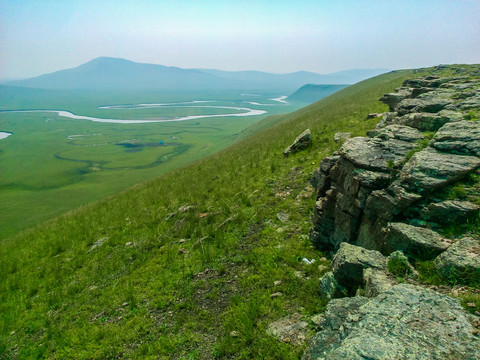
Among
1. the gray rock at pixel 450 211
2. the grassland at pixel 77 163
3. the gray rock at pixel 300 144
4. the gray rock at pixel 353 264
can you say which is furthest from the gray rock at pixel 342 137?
the grassland at pixel 77 163

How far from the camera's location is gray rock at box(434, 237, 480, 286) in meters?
4.96

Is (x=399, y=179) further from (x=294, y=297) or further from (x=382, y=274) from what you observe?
(x=294, y=297)

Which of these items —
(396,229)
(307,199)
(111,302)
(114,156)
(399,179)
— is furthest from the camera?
(114,156)

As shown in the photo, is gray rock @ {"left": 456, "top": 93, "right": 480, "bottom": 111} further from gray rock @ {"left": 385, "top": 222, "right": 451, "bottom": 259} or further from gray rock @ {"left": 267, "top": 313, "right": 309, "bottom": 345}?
gray rock @ {"left": 267, "top": 313, "right": 309, "bottom": 345}

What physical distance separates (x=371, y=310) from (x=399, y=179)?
4.23 metres

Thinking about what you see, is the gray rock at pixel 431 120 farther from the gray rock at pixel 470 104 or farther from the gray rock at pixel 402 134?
the gray rock at pixel 470 104

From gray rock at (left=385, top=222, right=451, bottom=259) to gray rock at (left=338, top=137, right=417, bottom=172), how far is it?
230cm

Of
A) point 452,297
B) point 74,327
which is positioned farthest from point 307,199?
point 74,327

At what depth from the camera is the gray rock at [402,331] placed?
3.87 meters

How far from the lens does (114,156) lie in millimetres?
85000

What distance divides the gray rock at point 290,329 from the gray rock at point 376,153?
17.7 ft

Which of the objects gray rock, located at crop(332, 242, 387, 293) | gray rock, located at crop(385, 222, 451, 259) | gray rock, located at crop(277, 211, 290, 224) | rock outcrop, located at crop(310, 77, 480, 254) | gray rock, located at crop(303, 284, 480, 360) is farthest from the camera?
gray rock, located at crop(277, 211, 290, 224)

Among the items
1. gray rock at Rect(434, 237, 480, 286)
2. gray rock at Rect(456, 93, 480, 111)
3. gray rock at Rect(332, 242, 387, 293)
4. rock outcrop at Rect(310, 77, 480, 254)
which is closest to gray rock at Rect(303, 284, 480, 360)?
gray rock at Rect(434, 237, 480, 286)

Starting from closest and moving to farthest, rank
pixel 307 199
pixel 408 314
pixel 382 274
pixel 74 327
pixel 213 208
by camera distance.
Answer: pixel 408 314, pixel 382 274, pixel 74 327, pixel 307 199, pixel 213 208
